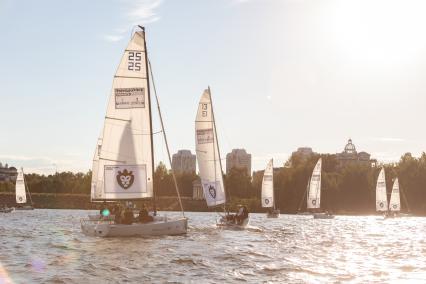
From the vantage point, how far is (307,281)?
2403 cm

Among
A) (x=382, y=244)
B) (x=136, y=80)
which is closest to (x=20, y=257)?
(x=136, y=80)

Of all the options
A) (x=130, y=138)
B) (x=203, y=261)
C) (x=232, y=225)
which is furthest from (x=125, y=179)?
(x=232, y=225)

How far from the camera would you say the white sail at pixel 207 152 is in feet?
193

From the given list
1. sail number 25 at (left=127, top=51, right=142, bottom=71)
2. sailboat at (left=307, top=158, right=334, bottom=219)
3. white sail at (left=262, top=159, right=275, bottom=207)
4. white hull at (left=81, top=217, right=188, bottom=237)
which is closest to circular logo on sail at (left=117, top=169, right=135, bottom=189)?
white hull at (left=81, top=217, right=188, bottom=237)

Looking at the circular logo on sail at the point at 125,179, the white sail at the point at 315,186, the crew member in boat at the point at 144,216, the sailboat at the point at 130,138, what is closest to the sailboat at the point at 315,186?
the white sail at the point at 315,186

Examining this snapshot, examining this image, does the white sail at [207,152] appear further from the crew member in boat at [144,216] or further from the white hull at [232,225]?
the crew member in boat at [144,216]

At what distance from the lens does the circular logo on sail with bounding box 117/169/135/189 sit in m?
43.6

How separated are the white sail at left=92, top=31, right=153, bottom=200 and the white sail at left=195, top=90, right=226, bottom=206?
14.6m

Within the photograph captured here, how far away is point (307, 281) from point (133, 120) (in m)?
23.1

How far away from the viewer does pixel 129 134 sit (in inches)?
1740

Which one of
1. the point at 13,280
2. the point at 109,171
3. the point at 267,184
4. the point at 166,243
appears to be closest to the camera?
the point at 13,280

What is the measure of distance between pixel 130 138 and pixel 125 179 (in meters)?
2.79

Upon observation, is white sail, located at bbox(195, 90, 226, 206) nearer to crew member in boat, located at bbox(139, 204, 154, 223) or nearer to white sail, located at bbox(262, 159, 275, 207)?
crew member in boat, located at bbox(139, 204, 154, 223)

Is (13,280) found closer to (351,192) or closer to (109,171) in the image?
(109,171)
